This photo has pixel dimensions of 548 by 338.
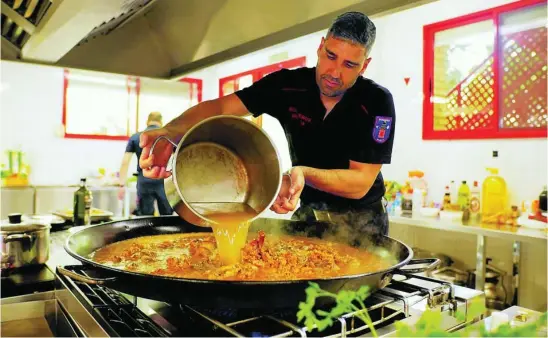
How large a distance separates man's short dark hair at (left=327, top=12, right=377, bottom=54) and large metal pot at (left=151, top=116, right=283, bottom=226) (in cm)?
42

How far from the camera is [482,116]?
104 inches

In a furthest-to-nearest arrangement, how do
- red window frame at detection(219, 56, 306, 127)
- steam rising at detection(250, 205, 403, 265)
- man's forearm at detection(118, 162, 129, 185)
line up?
man's forearm at detection(118, 162, 129, 185) < red window frame at detection(219, 56, 306, 127) < steam rising at detection(250, 205, 403, 265)

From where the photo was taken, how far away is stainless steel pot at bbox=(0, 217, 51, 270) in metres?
1.47

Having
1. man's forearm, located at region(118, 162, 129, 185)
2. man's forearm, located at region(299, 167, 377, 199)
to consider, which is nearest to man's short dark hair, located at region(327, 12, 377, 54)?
man's forearm, located at region(299, 167, 377, 199)

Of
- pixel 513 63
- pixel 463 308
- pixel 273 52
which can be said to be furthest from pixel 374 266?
pixel 513 63

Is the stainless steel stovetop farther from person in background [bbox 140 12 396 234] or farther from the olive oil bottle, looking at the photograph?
the olive oil bottle

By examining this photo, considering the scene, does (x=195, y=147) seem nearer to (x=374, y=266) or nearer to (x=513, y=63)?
(x=374, y=266)

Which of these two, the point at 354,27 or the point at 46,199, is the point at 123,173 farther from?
the point at 354,27

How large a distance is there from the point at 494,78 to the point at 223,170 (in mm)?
2269

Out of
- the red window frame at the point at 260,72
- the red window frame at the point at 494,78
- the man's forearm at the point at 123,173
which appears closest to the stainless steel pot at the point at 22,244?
the red window frame at the point at 260,72

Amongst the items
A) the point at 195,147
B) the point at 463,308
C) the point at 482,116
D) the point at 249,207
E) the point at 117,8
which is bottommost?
the point at 463,308

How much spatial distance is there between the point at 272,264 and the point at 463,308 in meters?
0.46

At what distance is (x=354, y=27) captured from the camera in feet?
4.48

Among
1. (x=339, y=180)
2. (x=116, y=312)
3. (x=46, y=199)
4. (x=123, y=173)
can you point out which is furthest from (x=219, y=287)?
(x=46, y=199)
